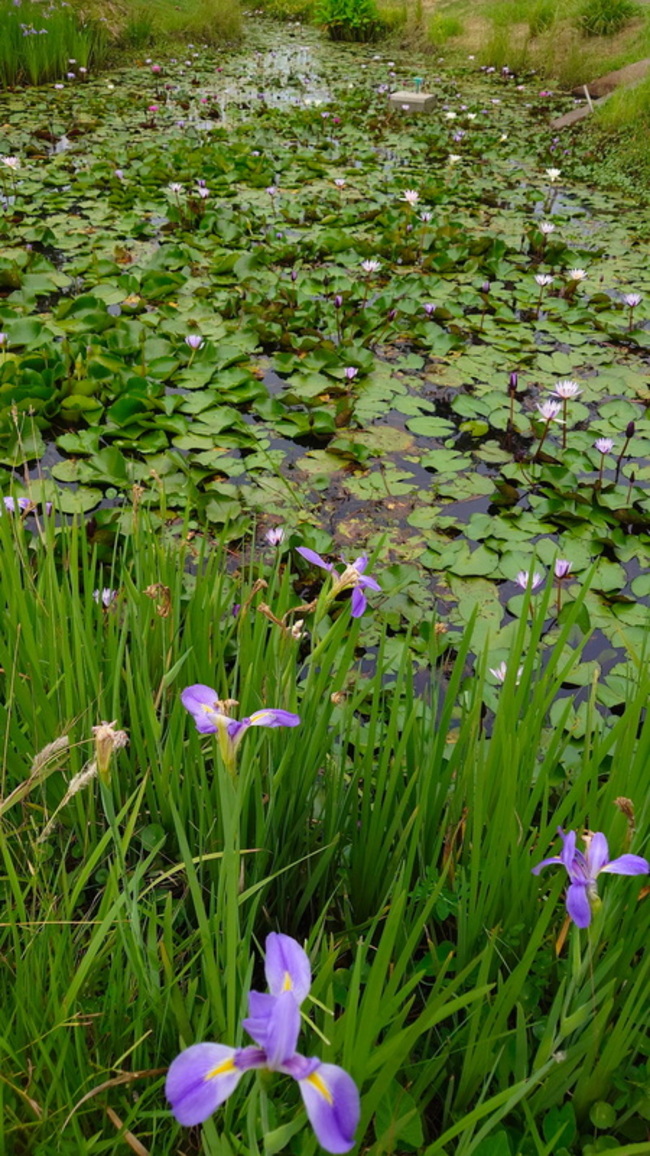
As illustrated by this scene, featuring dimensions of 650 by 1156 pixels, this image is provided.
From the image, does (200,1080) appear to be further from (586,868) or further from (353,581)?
(353,581)

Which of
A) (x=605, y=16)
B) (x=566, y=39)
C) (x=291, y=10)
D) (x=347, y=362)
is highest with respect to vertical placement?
(x=291, y=10)

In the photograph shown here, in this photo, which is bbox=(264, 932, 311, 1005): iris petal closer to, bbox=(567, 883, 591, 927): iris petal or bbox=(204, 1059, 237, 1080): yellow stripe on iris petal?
bbox=(204, 1059, 237, 1080): yellow stripe on iris petal

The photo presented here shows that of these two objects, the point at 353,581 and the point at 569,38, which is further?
the point at 569,38

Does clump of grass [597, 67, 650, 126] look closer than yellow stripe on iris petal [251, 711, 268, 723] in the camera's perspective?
No

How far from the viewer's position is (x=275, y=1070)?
45cm

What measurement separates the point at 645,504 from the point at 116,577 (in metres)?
1.54

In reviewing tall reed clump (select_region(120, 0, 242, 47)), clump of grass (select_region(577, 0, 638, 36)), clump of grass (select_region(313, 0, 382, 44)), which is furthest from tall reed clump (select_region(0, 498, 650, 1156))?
clump of grass (select_region(313, 0, 382, 44))

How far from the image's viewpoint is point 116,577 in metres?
A: 1.98

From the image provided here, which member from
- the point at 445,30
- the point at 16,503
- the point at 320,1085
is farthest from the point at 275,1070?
the point at 445,30

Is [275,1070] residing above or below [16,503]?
above

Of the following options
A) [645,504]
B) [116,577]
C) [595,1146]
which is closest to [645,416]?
[645,504]

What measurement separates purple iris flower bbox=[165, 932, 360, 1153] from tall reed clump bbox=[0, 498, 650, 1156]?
80 mm

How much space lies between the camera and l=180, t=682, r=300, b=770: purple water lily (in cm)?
65

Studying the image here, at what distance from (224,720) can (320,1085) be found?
0.28 meters
